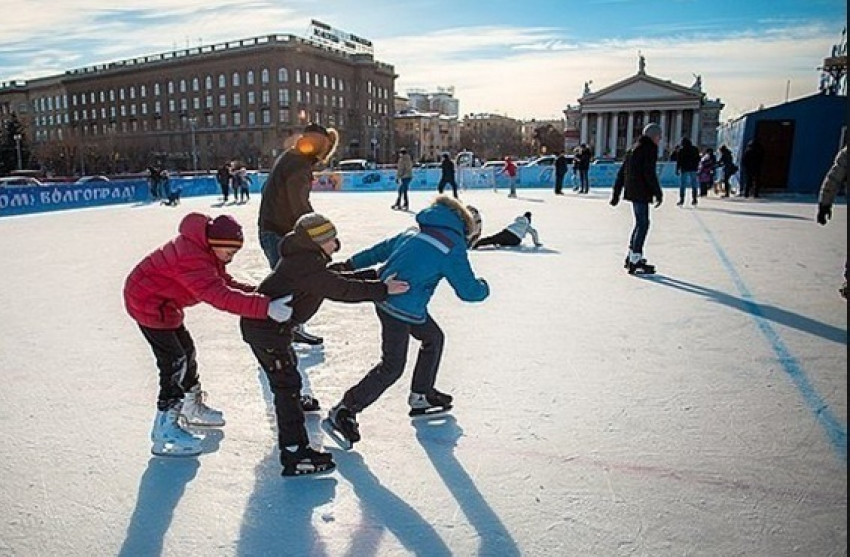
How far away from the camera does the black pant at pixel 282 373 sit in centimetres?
280

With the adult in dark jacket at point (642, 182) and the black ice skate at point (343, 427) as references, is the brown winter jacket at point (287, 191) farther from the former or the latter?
the adult in dark jacket at point (642, 182)

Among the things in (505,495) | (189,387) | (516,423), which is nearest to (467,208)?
(516,423)

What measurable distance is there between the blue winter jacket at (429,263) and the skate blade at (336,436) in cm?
61

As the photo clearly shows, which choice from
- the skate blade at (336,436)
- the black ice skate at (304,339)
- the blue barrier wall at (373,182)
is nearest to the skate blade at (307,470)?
the skate blade at (336,436)

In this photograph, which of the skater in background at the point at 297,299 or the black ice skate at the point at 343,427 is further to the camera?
the black ice skate at the point at 343,427

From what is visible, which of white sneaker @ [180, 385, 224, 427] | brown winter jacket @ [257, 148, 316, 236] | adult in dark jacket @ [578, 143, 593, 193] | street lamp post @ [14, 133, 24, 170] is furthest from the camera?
street lamp post @ [14, 133, 24, 170]

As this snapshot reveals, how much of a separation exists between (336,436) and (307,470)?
36 centimetres

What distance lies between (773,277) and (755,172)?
39.5ft

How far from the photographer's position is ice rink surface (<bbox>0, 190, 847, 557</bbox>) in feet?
7.74

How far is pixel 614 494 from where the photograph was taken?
8.54 ft

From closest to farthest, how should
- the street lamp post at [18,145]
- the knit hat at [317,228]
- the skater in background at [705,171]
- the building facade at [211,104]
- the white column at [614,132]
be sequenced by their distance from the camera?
the knit hat at [317,228]
the skater in background at [705,171]
the street lamp post at [18,145]
the white column at [614,132]
the building facade at [211,104]

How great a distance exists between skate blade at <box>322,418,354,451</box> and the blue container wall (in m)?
18.7

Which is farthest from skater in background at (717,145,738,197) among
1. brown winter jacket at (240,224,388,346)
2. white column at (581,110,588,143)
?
white column at (581,110,588,143)

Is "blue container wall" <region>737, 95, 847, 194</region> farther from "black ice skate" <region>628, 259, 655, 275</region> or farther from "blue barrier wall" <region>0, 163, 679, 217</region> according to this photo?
"black ice skate" <region>628, 259, 655, 275</region>
